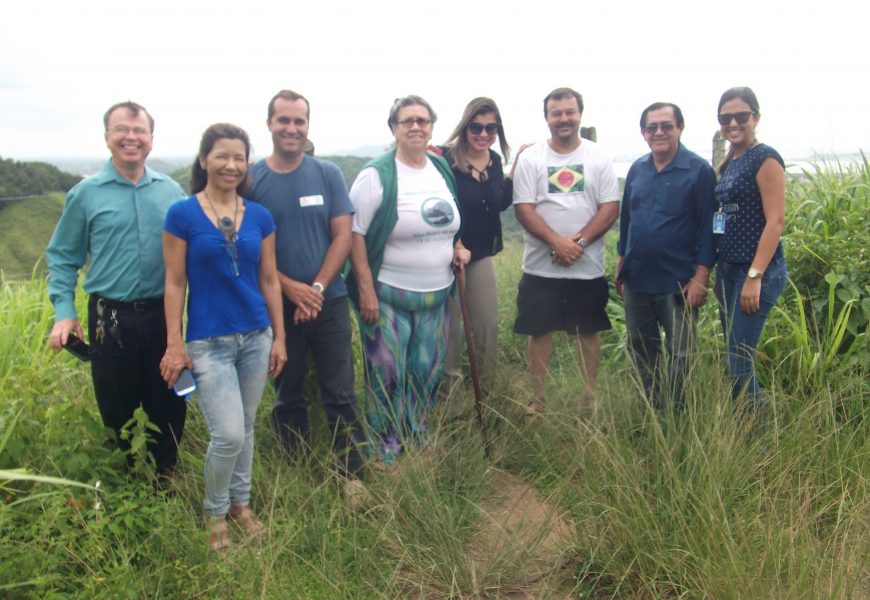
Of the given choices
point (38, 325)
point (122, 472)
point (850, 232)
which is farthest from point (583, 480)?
point (38, 325)

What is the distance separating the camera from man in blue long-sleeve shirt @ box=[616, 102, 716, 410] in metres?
4.01

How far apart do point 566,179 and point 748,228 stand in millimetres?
1124

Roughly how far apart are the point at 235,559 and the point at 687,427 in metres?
2.01

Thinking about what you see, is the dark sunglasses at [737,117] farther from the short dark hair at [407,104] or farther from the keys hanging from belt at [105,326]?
the keys hanging from belt at [105,326]

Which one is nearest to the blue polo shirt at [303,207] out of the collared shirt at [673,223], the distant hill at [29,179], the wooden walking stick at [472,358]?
the wooden walking stick at [472,358]

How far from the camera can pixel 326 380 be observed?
3.79 m

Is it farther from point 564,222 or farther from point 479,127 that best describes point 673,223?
point 479,127

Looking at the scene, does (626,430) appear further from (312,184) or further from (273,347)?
(312,184)

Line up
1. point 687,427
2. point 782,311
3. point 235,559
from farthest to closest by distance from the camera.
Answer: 1. point 782,311
2. point 687,427
3. point 235,559

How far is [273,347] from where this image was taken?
3367mm

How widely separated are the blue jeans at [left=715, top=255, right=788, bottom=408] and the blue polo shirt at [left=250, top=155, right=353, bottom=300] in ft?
6.89

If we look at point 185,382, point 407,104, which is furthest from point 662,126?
point 185,382

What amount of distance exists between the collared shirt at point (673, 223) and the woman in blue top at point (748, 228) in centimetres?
16

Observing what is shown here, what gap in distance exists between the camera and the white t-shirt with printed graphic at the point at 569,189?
4.36m
